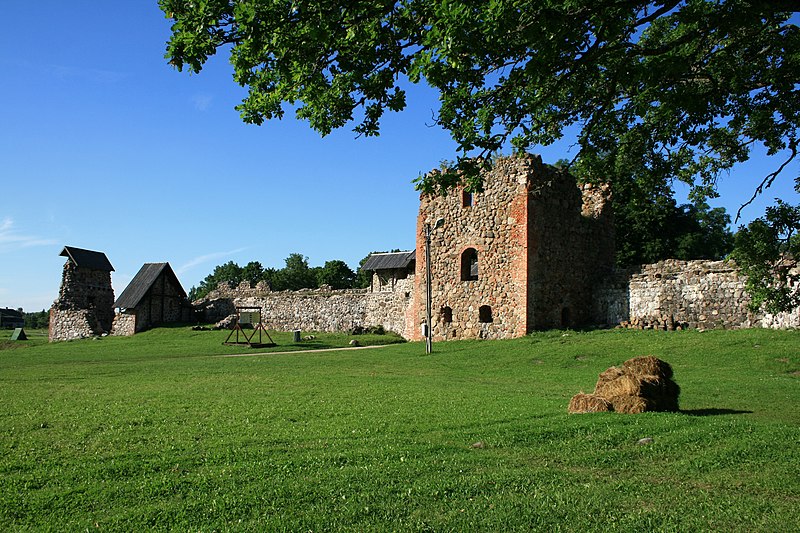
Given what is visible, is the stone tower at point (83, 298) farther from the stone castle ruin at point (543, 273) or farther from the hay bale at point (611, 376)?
the hay bale at point (611, 376)

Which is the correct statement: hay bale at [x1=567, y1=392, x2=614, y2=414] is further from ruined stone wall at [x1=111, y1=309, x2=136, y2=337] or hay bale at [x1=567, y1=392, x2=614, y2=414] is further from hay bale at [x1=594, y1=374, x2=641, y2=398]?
ruined stone wall at [x1=111, y1=309, x2=136, y2=337]

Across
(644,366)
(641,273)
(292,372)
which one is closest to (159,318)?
(292,372)

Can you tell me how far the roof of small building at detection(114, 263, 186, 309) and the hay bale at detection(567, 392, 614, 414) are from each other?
38.7 m

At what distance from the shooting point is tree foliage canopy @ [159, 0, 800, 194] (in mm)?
6613

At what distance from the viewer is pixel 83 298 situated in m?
45.2

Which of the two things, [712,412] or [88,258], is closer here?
Answer: [712,412]

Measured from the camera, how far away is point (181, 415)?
9.76 m

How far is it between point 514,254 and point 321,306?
18.1 metres

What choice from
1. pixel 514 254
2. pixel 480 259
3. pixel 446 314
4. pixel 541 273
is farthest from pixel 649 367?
pixel 446 314

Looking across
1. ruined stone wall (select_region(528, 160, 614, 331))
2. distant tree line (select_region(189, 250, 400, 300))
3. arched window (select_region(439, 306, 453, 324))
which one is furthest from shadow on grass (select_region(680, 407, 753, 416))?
distant tree line (select_region(189, 250, 400, 300))

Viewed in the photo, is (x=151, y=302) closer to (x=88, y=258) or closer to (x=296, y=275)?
(x=88, y=258)

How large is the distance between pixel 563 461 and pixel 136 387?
10.2 metres

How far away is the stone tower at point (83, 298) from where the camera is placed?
43.2 metres

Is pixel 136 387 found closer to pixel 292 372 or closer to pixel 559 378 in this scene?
pixel 292 372
